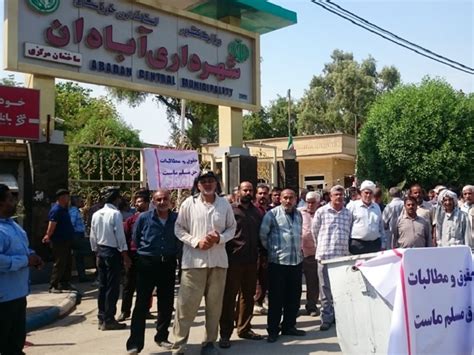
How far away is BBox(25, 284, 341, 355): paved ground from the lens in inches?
231

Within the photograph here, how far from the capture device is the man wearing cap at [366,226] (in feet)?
23.2

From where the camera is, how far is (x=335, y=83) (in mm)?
45000

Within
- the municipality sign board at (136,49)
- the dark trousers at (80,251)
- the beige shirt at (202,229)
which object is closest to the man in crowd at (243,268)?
the beige shirt at (202,229)

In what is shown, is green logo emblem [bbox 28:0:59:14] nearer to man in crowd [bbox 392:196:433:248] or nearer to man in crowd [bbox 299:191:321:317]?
man in crowd [bbox 299:191:321:317]

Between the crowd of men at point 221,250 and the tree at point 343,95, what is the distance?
35.9m

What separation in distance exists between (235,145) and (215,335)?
28.6 ft

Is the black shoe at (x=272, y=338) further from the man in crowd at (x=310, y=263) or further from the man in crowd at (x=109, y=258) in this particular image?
the man in crowd at (x=109, y=258)

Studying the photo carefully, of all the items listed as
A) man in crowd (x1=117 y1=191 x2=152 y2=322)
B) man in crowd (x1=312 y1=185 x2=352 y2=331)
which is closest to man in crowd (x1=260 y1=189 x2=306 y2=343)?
man in crowd (x1=312 y1=185 x2=352 y2=331)

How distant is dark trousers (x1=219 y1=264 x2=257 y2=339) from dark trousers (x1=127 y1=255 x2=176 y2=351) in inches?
25.2

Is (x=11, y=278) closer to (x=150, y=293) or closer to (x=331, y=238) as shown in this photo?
(x=150, y=293)

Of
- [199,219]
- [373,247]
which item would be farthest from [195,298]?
[373,247]

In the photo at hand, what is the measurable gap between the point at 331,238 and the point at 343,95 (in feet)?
129

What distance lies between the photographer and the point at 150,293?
578 centimetres

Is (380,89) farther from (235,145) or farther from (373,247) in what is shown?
(373,247)
